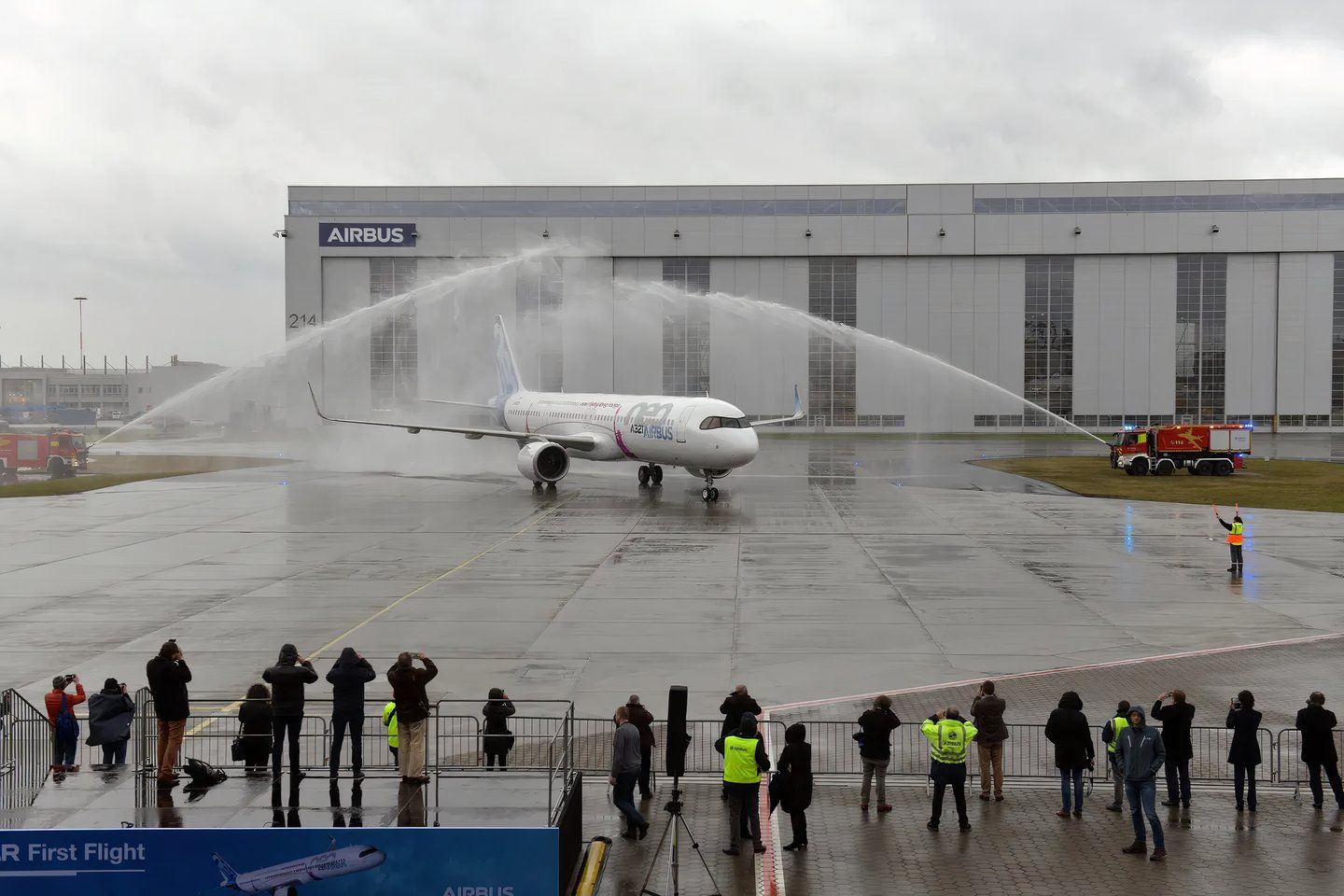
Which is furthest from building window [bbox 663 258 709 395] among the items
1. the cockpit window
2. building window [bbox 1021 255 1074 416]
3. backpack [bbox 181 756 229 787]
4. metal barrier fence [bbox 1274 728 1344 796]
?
backpack [bbox 181 756 229 787]

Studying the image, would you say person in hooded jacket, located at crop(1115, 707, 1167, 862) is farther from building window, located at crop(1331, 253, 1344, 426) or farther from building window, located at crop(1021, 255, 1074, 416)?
building window, located at crop(1331, 253, 1344, 426)

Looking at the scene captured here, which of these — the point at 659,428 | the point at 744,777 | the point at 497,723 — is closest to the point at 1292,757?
the point at 744,777

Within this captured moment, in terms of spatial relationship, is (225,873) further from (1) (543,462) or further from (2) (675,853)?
(1) (543,462)

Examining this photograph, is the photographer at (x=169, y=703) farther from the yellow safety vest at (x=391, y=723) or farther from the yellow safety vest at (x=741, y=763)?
the yellow safety vest at (x=741, y=763)

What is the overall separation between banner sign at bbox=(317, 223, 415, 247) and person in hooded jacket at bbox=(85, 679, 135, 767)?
103 meters

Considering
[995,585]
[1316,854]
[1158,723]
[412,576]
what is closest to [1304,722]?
[1316,854]

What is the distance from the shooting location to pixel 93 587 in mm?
29859

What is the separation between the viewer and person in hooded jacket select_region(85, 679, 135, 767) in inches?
580

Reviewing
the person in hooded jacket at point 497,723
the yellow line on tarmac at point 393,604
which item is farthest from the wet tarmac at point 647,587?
the person in hooded jacket at point 497,723

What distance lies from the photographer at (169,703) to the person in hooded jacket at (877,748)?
27.1ft

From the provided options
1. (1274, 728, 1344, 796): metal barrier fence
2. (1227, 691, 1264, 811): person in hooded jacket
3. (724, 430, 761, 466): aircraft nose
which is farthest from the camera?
(724, 430, 761, 466): aircraft nose

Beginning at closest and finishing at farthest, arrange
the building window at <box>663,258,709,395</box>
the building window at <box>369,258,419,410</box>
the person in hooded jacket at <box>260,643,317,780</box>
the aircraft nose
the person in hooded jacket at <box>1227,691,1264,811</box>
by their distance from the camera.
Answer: the person in hooded jacket at <box>260,643,317,780</box>
the person in hooded jacket at <box>1227,691,1264,811</box>
the aircraft nose
the building window at <box>369,258,419,410</box>
the building window at <box>663,258,709,395</box>

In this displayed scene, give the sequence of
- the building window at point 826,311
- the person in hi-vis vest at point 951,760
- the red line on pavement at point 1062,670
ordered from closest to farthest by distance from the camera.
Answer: the person in hi-vis vest at point 951,760 → the red line on pavement at point 1062,670 → the building window at point 826,311

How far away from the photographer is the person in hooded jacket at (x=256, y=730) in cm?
1445
